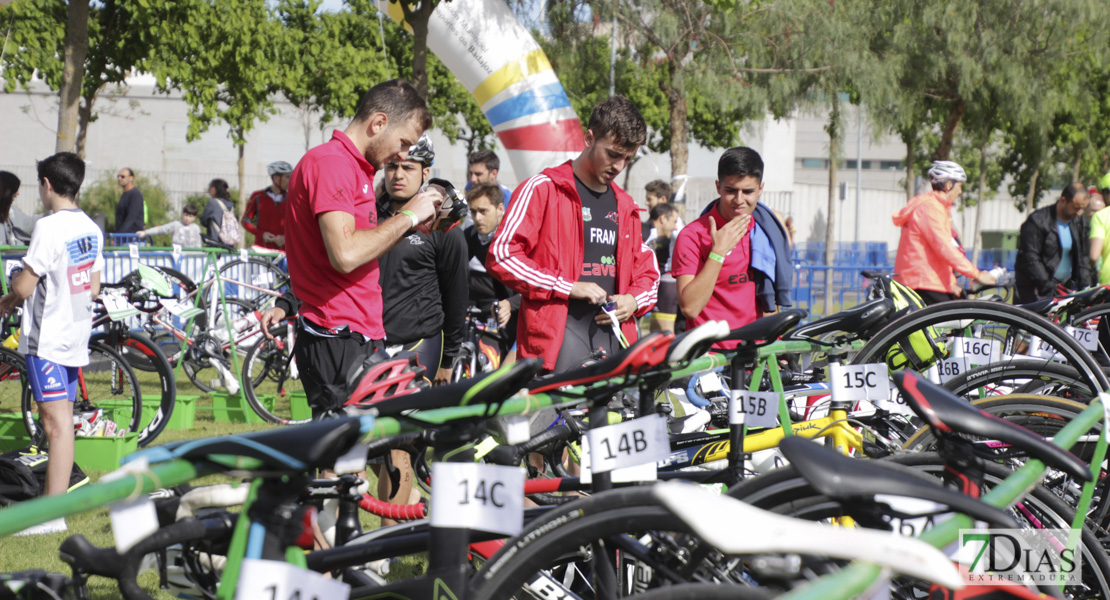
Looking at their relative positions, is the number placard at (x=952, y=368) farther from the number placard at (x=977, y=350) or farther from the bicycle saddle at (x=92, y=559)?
the bicycle saddle at (x=92, y=559)

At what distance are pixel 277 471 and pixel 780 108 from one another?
13648mm

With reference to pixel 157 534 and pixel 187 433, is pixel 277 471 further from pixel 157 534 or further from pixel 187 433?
pixel 187 433

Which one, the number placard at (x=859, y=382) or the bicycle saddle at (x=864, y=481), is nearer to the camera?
the bicycle saddle at (x=864, y=481)

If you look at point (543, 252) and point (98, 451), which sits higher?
point (543, 252)

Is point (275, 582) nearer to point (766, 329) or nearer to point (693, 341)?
point (693, 341)

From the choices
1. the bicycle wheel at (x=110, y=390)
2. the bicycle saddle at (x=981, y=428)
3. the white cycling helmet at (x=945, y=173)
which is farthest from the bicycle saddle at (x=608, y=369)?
the white cycling helmet at (x=945, y=173)

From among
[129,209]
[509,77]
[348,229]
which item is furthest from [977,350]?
[129,209]

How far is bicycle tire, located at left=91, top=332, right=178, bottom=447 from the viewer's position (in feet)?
22.2

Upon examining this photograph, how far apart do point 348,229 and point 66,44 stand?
9213 millimetres

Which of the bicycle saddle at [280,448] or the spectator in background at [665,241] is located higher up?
the spectator in background at [665,241]

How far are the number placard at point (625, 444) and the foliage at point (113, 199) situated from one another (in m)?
28.4

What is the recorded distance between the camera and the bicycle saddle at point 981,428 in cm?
200

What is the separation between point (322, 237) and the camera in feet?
11.8

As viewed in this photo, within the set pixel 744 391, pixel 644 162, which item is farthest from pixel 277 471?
pixel 644 162
